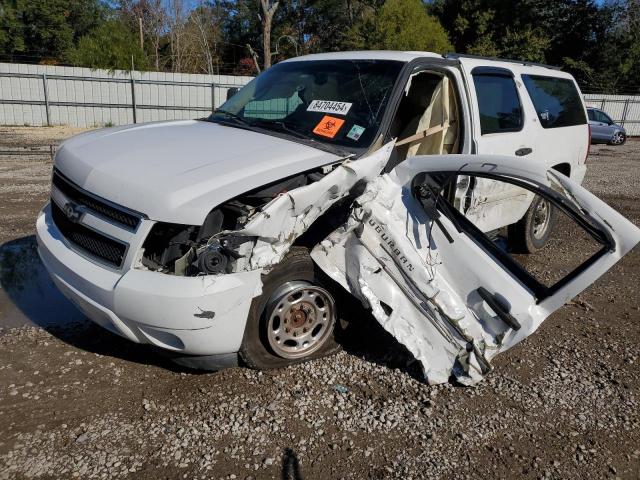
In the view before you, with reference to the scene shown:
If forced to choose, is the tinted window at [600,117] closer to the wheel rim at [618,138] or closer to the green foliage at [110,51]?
the wheel rim at [618,138]

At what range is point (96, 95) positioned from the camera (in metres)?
19.3

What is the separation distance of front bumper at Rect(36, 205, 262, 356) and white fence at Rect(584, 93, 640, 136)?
2716cm

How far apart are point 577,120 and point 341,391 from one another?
4534mm

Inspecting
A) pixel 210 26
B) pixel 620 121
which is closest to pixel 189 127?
pixel 620 121

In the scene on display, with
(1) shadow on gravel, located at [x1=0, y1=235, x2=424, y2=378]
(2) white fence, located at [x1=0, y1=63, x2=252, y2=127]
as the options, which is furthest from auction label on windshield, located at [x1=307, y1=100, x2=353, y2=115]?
(2) white fence, located at [x1=0, y1=63, x2=252, y2=127]

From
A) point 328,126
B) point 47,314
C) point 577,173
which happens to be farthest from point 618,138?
point 47,314

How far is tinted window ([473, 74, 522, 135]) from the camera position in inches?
179

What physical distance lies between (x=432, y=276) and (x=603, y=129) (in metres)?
20.2

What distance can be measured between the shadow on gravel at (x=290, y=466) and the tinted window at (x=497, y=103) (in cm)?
308

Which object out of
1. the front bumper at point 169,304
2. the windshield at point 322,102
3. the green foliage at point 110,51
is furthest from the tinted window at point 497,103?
the green foliage at point 110,51

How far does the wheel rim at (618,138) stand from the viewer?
2041cm

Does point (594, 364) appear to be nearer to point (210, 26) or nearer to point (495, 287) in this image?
point (495, 287)

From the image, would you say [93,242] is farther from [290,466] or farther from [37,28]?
[37,28]

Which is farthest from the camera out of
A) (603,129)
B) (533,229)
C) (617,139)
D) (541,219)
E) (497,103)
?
(617,139)
